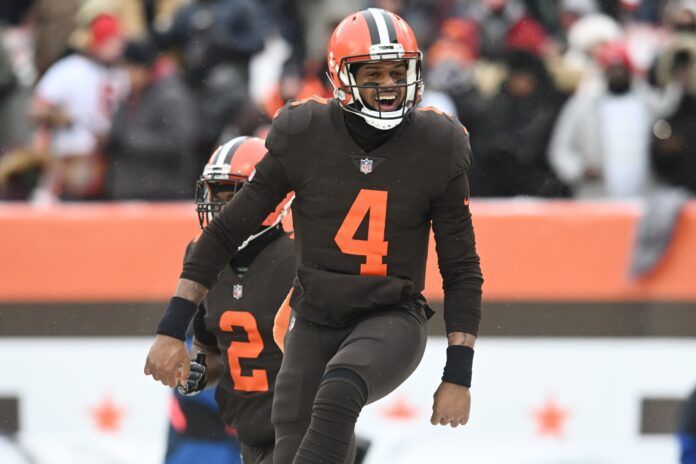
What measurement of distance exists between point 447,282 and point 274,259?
0.96 metres

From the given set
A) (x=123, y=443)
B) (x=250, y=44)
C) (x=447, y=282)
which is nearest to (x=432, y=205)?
(x=447, y=282)

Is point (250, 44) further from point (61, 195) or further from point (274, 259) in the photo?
point (274, 259)

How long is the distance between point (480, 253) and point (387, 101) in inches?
99.7

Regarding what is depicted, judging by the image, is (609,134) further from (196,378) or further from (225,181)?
(196,378)

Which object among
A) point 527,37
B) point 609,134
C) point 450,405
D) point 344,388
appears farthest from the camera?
point 527,37

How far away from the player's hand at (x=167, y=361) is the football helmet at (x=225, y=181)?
98 centimetres

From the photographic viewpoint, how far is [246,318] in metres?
4.86

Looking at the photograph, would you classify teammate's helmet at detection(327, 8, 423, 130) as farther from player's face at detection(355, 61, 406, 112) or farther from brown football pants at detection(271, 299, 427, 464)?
brown football pants at detection(271, 299, 427, 464)

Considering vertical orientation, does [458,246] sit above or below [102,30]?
below

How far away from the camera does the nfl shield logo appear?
4.89m

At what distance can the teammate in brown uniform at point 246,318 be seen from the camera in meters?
4.87

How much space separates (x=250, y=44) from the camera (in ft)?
26.8

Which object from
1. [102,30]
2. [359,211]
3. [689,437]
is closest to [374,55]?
[359,211]

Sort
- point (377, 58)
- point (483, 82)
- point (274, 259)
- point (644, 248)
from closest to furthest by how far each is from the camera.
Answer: point (377, 58) < point (274, 259) < point (644, 248) < point (483, 82)
